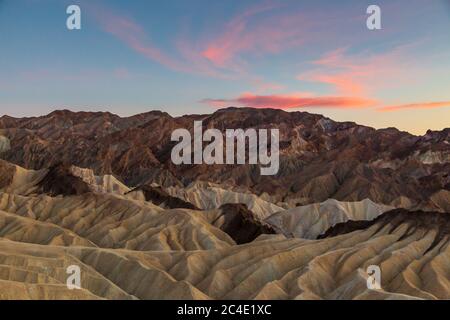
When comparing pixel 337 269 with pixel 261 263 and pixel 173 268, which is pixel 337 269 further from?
pixel 173 268

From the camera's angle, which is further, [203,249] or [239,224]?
[239,224]

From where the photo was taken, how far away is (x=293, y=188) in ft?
643

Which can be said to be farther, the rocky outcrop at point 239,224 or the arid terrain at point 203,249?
the rocky outcrop at point 239,224

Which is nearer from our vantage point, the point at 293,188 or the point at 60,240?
the point at 60,240

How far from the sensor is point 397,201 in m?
167

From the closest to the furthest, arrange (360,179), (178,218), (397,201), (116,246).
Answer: (116,246)
(178,218)
(397,201)
(360,179)

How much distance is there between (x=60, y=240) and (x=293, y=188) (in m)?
122

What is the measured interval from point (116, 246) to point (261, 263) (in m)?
34.6

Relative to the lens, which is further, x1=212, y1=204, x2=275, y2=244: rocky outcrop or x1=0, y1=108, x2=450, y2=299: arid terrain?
x1=212, y1=204, x2=275, y2=244: rocky outcrop

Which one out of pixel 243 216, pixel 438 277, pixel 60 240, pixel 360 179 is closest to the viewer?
pixel 438 277

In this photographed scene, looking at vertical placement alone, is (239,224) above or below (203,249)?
above

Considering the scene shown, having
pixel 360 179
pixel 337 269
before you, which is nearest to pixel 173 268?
pixel 337 269
